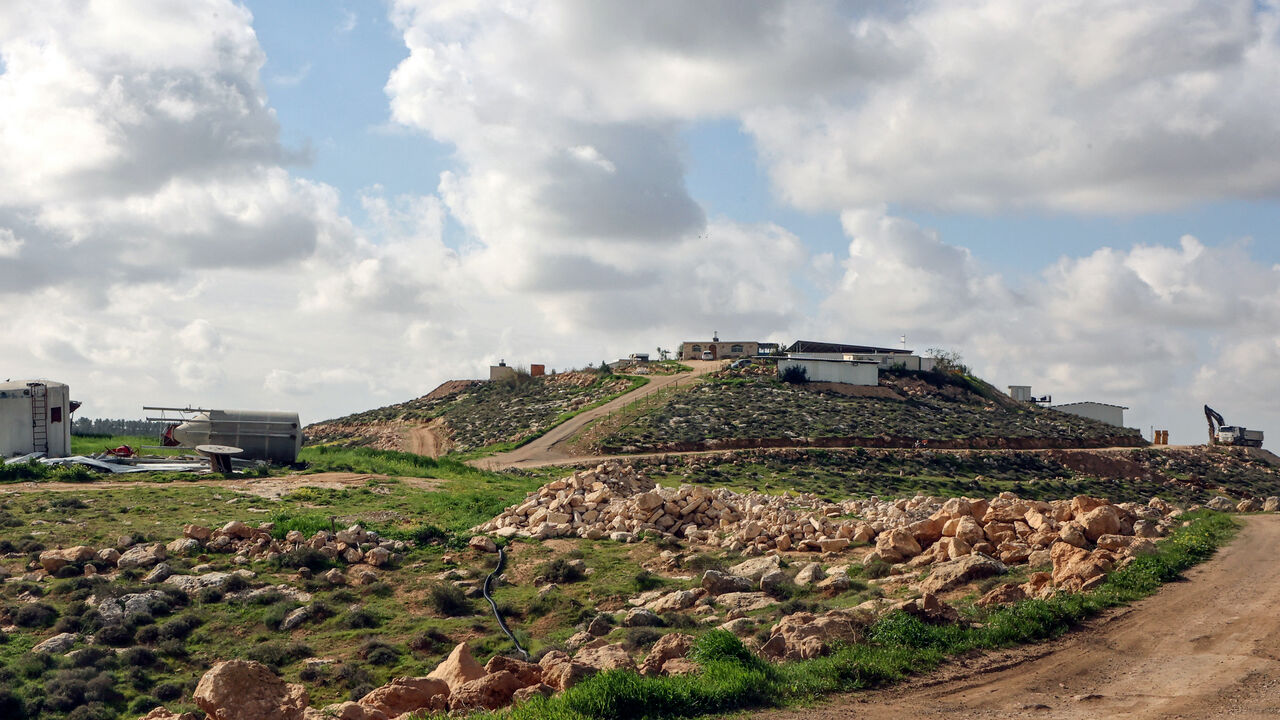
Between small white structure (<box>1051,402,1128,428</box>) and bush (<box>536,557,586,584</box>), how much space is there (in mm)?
75927

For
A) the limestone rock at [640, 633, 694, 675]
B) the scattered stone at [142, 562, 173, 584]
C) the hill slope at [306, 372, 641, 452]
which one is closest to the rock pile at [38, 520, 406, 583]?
the scattered stone at [142, 562, 173, 584]

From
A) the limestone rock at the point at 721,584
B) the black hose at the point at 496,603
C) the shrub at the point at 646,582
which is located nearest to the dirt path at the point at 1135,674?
the limestone rock at the point at 721,584

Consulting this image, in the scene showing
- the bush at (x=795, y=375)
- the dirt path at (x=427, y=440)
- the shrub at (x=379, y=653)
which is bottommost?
the shrub at (x=379, y=653)

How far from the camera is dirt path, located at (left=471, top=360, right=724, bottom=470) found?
5194 centimetres

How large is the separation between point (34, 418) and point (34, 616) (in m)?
24.7

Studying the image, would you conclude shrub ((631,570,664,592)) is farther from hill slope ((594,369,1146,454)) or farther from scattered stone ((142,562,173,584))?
hill slope ((594,369,1146,454))

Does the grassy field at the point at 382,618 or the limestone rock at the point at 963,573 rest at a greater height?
the limestone rock at the point at 963,573

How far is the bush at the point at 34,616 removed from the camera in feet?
55.8

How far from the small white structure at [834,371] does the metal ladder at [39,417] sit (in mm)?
49541

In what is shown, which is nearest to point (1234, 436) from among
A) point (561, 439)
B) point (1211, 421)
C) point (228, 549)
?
point (1211, 421)

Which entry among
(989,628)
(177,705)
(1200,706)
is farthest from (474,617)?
(1200,706)

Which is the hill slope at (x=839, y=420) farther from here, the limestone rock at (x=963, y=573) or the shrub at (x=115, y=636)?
Answer: the limestone rock at (x=963, y=573)

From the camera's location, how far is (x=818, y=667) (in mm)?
10453

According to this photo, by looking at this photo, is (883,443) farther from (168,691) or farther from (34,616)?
(168,691)
